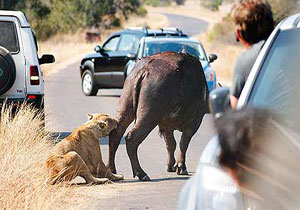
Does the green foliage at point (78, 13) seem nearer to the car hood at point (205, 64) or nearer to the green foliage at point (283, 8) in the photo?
the green foliage at point (283, 8)

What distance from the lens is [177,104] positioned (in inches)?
440

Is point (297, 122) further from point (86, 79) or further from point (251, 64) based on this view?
point (86, 79)

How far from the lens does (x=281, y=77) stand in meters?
5.66

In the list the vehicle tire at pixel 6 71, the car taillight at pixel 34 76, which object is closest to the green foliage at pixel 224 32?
the car taillight at pixel 34 76

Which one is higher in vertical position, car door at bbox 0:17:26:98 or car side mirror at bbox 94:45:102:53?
car door at bbox 0:17:26:98

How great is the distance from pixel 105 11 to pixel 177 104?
6500 centimetres

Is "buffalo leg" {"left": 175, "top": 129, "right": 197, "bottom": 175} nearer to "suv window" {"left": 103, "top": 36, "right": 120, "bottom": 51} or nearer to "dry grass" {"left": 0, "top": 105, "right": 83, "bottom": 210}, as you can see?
"dry grass" {"left": 0, "top": 105, "right": 83, "bottom": 210}

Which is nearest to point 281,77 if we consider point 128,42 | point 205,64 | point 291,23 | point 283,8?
point 291,23

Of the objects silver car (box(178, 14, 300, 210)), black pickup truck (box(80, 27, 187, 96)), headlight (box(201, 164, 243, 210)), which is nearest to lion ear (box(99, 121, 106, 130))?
silver car (box(178, 14, 300, 210))

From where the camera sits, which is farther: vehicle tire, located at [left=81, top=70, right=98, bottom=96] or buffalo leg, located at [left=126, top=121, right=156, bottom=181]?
vehicle tire, located at [left=81, top=70, right=98, bottom=96]

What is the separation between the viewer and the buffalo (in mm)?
11039

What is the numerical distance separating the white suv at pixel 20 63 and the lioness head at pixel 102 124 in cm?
290

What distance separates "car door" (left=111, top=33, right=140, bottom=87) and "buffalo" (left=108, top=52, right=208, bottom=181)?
1159cm

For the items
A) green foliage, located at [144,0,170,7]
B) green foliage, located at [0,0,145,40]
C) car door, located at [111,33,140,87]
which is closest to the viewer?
Answer: car door, located at [111,33,140,87]
